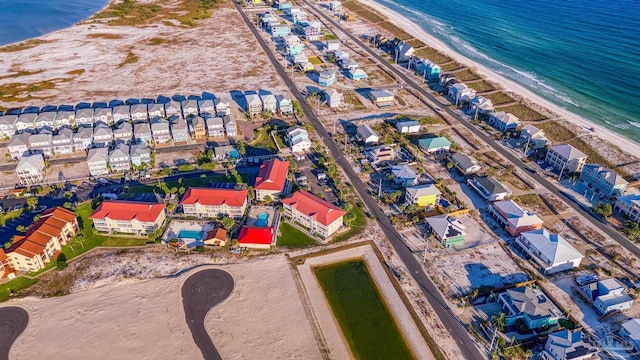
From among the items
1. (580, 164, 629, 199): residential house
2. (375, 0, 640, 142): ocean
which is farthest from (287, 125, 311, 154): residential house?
(375, 0, 640, 142): ocean

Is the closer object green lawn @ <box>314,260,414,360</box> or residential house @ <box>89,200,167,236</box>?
green lawn @ <box>314,260,414,360</box>

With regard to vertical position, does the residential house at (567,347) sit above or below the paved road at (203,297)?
above

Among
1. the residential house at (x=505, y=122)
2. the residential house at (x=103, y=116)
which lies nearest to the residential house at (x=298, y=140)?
the residential house at (x=103, y=116)

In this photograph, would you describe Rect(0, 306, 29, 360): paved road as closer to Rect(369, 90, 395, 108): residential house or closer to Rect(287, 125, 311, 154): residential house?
Rect(287, 125, 311, 154): residential house

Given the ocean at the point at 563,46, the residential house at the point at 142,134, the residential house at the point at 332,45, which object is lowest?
the residential house at the point at 142,134

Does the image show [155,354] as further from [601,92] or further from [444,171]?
[601,92]

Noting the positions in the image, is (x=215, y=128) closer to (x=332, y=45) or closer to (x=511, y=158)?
(x=511, y=158)

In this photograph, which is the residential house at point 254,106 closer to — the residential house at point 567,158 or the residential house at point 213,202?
the residential house at point 213,202
